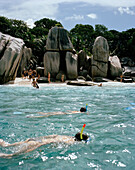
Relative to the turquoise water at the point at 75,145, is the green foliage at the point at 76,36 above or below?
above

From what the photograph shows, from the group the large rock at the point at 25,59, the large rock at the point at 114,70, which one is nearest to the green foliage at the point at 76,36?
the large rock at the point at 25,59

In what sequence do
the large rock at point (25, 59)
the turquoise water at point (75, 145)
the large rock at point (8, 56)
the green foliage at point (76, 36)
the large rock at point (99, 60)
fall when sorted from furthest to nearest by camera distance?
the green foliage at point (76, 36) < the large rock at point (25, 59) < the large rock at point (99, 60) < the large rock at point (8, 56) < the turquoise water at point (75, 145)

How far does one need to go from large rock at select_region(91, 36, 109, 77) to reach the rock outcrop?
3.02 m

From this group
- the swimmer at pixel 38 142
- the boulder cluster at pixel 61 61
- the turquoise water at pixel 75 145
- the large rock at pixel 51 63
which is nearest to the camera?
the turquoise water at pixel 75 145

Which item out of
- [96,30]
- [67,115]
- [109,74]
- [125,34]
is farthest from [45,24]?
[67,115]

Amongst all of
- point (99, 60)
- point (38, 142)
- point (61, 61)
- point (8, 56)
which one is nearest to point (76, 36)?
point (99, 60)

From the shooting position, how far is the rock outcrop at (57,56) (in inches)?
752

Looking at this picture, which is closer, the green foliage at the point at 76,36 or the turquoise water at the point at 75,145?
the turquoise water at the point at 75,145

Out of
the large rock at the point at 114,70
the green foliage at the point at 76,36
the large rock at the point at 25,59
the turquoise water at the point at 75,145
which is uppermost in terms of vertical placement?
the green foliage at the point at 76,36

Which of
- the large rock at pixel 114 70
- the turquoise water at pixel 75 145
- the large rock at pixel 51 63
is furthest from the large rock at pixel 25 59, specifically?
the turquoise water at pixel 75 145

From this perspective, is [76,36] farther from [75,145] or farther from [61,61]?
[75,145]

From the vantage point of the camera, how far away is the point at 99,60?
70.5 feet

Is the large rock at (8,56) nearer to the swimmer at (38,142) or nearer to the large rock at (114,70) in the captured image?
the large rock at (114,70)

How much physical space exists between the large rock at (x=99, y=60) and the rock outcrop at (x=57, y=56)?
3021 mm
